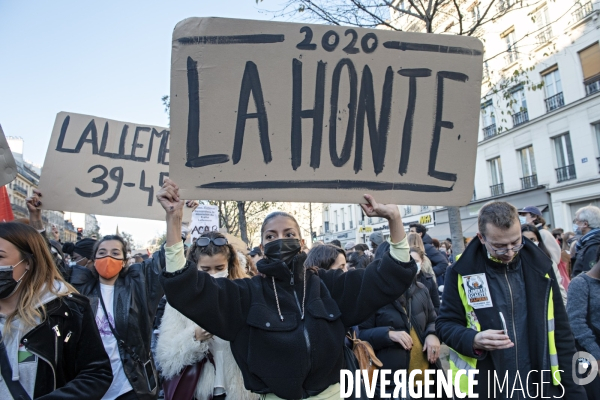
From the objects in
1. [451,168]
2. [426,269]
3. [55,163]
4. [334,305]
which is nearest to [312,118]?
[451,168]

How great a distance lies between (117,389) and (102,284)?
785 millimetres

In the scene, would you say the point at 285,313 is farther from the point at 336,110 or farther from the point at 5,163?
the point at 5,163

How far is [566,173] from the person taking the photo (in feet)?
64.0

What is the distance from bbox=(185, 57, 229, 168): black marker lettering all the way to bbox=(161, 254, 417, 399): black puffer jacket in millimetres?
610

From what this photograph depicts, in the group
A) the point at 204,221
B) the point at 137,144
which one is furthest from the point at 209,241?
the point at 204,221

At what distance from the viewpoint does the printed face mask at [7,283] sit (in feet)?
6.30

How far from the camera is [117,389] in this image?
2.88m

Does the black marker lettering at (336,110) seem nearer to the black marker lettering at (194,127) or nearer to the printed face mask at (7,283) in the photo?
the black marker lettering at (194,127)

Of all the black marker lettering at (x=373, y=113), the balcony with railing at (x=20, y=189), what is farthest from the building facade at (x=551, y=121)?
the balcony with railing at (x=20, y=189)

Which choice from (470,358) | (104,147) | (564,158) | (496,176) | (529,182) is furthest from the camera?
(496,176)

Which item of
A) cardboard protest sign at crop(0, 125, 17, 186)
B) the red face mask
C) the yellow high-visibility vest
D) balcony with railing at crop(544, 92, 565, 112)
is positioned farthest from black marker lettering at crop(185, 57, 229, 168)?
balcony with railing at crop(544, 92, 565, 112)

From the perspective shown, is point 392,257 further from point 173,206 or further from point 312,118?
point 173,206

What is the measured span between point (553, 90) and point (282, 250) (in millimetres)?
22551

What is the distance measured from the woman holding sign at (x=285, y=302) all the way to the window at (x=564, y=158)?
20.5 metres
